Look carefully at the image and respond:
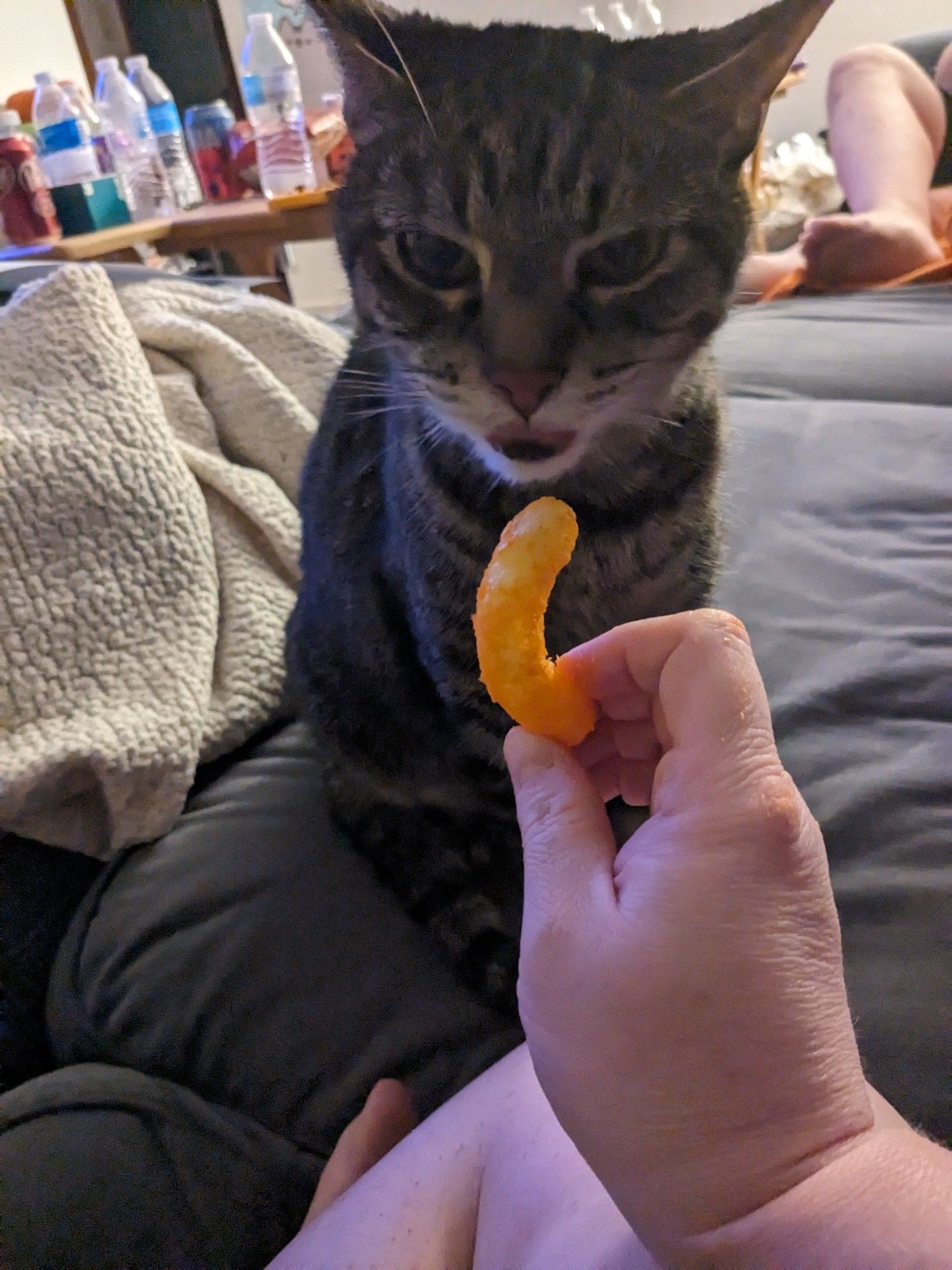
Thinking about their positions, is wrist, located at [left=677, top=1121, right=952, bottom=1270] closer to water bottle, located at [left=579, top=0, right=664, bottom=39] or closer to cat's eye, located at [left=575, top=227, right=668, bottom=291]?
cat's eye, located at [left=575, top=227, right=668, bottom=291]

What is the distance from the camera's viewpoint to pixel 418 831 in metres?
0.91

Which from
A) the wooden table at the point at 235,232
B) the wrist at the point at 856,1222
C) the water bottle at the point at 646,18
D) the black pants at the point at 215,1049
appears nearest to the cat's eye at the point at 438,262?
the black pants at the point at 215,1049

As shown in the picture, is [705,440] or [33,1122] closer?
[33,1122]

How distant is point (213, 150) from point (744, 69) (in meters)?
2.66

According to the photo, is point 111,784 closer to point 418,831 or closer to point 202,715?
point 202,715

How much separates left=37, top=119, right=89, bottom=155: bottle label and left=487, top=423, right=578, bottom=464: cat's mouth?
2111 millimetres

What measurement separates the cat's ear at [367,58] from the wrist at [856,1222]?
0.85 m

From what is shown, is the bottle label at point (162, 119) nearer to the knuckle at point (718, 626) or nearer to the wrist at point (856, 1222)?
the knuckle at point (718, 626)

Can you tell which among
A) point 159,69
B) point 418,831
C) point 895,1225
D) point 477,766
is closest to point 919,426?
point 477,766

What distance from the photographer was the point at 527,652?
496mm

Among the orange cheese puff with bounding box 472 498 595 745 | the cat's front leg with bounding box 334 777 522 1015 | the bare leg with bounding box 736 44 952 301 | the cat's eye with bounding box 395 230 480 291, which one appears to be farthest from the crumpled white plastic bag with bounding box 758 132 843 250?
the orange cheese puff with bounding box 472 498 595 745

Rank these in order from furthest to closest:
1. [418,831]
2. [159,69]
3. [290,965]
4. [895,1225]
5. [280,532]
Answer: [159,69] < [280,532] < [418,831] < [290,965] < [895,1225]

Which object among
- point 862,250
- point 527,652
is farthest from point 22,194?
point 527,652

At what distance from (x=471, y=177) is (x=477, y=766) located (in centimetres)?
60
